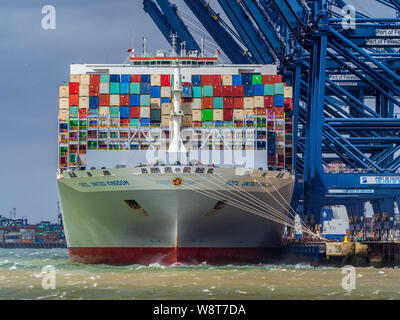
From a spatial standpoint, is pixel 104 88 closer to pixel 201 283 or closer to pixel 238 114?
pixel 238 114

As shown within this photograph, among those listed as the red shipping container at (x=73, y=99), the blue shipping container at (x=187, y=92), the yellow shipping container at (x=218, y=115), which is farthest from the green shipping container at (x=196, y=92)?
the red shipping container at (x=73, y=99)

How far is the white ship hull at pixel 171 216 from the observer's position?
130ft

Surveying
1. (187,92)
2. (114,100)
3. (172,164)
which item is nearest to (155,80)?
(187,92)

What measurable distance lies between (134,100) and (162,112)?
171 cm

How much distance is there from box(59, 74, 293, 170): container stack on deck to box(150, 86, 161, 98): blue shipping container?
0.06m

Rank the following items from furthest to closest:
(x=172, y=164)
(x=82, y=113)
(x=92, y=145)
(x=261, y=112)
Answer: (x=82, y=113) → (x=261, y=112) → (x=92, y=145) → (x=172, y=164)

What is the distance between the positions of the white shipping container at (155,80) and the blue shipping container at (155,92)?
265 mm

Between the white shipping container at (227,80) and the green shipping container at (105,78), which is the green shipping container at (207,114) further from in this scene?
the green shipping container at (105,78)

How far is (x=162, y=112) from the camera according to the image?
45.6 meters

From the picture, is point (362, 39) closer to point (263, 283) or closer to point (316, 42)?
point (316, 42)

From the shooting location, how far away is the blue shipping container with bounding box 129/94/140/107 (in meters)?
45.8

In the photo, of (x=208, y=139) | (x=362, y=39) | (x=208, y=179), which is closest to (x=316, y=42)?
(x=362, y=39)

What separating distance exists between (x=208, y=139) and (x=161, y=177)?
492cm

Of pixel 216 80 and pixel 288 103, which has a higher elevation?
pixel 216 80
